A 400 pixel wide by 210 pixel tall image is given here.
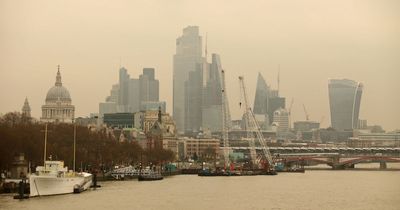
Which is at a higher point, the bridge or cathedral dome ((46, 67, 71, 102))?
cathedral dome ((46, 67, 71, 102))

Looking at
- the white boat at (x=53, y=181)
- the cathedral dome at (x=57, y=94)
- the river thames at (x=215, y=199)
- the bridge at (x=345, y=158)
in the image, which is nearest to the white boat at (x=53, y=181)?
the white boat at (x=53, y=181)

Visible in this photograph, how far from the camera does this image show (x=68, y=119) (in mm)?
142500

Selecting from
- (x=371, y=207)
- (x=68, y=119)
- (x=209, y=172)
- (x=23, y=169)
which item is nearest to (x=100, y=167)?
(x=209, y=172)

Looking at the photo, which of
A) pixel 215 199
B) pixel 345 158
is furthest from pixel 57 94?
pixel 215 199

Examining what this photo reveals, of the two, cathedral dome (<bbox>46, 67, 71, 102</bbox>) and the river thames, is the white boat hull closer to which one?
the river thames

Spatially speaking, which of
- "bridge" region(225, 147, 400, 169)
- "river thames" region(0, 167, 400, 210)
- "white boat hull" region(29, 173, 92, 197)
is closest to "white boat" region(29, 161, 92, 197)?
"white boat hull" region(29, 173, 92, 197)

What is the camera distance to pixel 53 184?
47188 millimetres

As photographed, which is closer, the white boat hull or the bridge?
the white boat hull

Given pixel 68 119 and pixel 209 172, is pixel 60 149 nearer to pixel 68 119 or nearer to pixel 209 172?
pixel 209 172

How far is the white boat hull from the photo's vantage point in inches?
1794

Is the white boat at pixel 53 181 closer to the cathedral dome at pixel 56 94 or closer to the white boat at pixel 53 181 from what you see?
the white boat at pixel 53 181

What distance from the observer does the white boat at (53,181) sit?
4575 centimetres

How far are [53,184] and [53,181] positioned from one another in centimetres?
16

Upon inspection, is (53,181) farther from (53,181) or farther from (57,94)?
(57,94)
